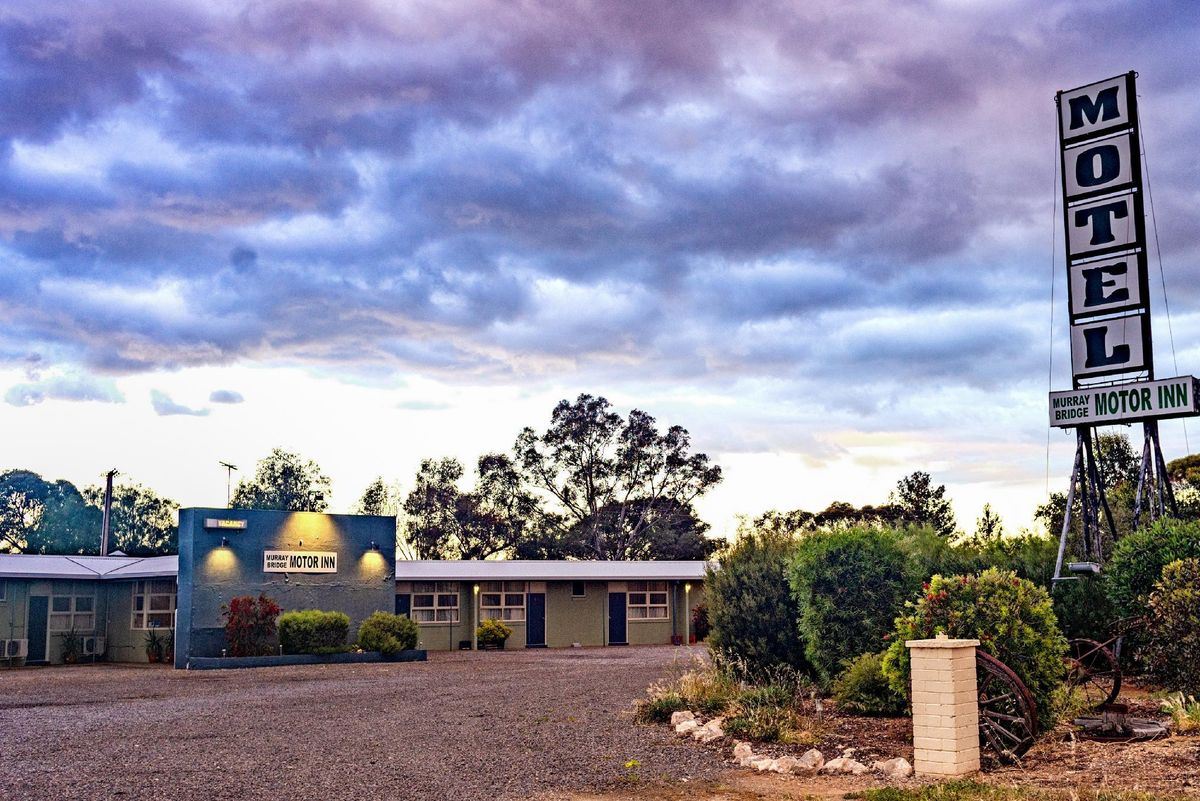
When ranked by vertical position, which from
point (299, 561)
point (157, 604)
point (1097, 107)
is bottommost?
point (157, 604)

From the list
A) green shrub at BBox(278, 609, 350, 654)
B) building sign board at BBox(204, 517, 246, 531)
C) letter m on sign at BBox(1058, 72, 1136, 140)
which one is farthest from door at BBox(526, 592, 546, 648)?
letter m on sign at BBox(1058, 72, 1136, 140)

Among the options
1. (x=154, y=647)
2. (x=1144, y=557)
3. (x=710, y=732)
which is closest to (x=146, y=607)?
(x=154, y=647)

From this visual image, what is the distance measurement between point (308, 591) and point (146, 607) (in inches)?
196

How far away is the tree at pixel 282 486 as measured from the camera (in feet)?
203

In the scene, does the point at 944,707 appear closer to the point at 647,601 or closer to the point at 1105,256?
the point at 1105,256

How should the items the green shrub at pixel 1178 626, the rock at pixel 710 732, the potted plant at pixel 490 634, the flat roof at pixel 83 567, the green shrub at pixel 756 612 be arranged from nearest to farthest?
the rock at pixel 710 732, the green shrub at pixel 1178 626, the green shrub at pixel 756 612, the flat roof at pixel 83 567, the potted plant at pixel 490 634

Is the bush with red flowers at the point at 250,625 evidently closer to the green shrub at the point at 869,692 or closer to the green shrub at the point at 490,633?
the green shrub at the point at 490,633

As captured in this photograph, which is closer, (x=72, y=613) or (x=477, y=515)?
(x=72, y=613)

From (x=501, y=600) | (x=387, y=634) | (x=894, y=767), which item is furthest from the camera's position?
(x=501, y=600)

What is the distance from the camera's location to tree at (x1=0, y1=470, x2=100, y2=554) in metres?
63.0

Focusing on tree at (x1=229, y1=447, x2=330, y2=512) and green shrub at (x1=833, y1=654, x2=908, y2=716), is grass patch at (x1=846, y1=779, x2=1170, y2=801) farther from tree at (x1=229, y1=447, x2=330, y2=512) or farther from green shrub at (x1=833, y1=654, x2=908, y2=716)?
tree at (x1=229, y1=447, x2=330, y2=512)

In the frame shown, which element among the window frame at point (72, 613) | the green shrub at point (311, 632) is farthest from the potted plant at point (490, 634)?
the window frame at point (72, 613)

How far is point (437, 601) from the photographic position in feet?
112

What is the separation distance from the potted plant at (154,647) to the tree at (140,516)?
121ft
